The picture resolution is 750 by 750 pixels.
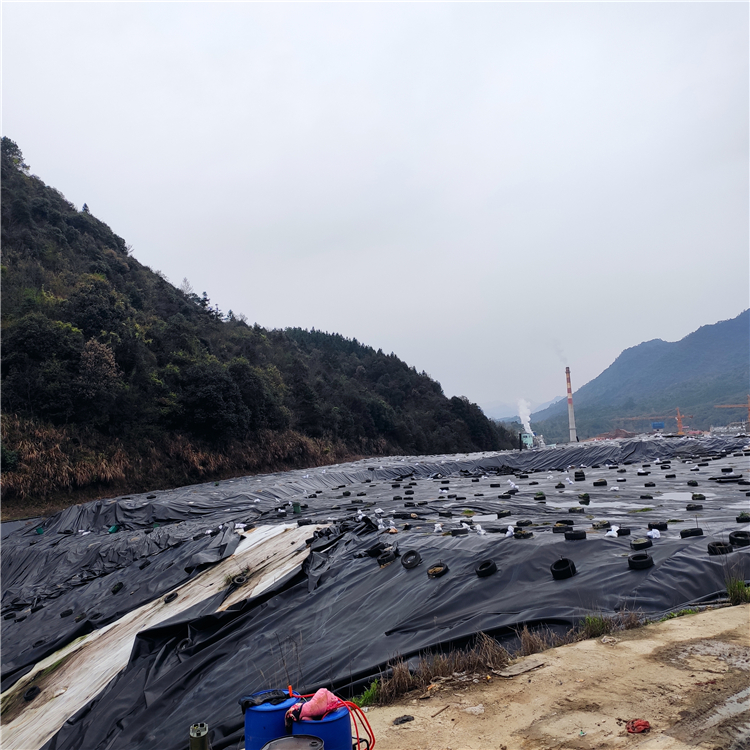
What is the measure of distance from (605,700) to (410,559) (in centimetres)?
294

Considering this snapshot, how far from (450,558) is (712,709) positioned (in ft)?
9.83

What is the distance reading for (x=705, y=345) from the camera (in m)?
152

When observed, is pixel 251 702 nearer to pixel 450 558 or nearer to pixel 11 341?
pixel 450 558

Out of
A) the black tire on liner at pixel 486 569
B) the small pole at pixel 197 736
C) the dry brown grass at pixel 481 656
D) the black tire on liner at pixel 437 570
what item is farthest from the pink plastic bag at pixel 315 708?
the black tire on liner at pixel 437 570

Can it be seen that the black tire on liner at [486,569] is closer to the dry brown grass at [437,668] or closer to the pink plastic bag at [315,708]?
the dry brown grass at [437,668]

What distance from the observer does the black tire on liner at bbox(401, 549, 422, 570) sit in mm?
5555

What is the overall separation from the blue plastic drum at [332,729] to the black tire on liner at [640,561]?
129 inches

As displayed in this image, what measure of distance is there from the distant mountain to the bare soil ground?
81.2m

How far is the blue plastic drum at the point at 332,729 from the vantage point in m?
2.27

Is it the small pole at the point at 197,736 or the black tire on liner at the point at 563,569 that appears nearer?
the small pole at the point at 197,736

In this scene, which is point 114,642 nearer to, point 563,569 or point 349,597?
point 349,597

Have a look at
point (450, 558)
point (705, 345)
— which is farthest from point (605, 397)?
point (450, 558)

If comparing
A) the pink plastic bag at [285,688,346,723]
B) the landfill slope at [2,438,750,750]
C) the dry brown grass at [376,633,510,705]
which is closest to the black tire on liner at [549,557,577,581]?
the landfill slope at [2,438,750,750]

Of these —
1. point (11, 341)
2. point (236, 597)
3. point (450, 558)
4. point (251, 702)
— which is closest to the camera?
A: point (251, 702)
